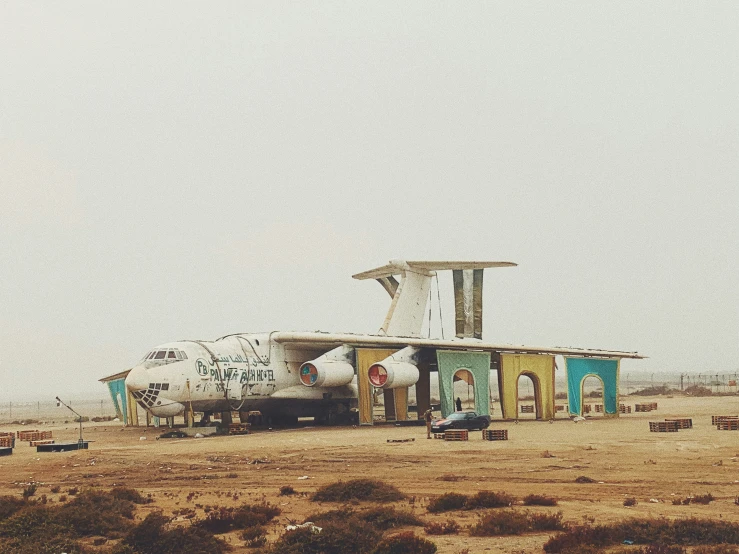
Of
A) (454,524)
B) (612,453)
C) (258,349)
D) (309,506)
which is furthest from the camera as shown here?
(258,349)

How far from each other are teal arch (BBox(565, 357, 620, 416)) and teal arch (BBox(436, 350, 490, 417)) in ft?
14.7

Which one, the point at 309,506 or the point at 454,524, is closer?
the point at 454,524

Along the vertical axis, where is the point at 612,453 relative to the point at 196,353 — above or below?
below

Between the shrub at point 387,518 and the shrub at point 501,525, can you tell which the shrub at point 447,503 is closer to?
the shrub at point 387,518

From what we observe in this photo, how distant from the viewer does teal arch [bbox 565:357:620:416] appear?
40.2m

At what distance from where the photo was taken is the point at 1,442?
1222 inches

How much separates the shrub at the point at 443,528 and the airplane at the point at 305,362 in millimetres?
21393

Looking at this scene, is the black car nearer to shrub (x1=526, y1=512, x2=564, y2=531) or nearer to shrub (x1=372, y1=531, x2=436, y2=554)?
shrub (x1=526, y1=512, x2=564, y2=531)

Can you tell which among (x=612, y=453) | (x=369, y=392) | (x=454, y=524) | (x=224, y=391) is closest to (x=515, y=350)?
(x=369, y=392)

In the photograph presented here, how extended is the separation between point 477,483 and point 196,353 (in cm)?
1922

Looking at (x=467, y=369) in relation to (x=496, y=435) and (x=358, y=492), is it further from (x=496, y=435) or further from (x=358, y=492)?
(x=358, y=492)

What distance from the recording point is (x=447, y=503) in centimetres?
1441

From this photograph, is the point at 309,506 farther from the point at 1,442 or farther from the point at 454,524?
the point at 1,442

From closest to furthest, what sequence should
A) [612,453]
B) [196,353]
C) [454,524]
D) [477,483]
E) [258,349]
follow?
1. [454,524]
2. [477,483]
3. [612,453]
4. [196,353]
5. [258,349]
